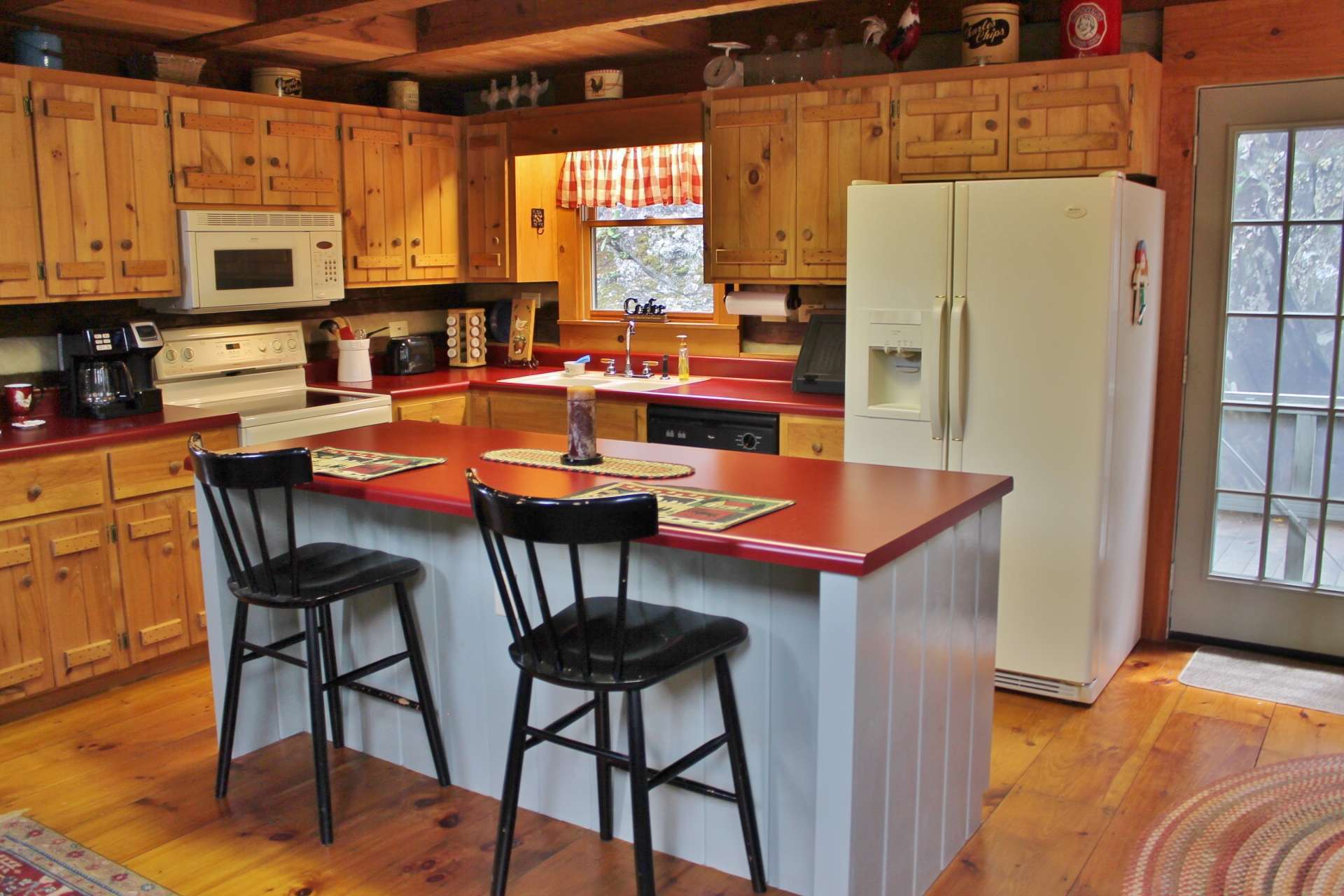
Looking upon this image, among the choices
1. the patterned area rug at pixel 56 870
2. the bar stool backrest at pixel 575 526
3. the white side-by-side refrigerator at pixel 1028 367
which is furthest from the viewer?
the white side-by-side refrigerator at pixel 1028 367

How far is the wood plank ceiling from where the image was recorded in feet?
12.6

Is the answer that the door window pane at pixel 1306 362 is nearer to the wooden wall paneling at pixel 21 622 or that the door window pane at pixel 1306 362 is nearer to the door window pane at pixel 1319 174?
the door window pane at pixel 1319 174

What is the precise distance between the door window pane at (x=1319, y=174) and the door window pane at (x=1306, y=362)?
359 millimetres

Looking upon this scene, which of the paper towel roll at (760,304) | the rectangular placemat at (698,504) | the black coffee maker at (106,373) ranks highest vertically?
the paper towel roll at (760,304)

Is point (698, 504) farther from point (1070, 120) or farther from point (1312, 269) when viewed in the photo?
point (1312, 269)

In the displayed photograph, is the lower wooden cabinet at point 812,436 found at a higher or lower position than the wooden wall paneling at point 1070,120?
lower

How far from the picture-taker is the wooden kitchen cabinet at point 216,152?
4.16 metres

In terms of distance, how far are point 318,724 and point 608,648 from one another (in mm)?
884

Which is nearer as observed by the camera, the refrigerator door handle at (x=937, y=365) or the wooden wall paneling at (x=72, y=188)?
the refrigerator door handle at (x=937, y=365)

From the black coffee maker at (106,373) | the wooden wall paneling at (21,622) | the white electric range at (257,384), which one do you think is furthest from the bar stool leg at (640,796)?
the black coffee maker at (106,373)

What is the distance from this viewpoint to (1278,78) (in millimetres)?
3775

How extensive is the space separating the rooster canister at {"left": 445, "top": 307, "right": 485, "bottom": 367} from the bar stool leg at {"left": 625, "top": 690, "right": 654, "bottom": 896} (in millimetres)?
3445

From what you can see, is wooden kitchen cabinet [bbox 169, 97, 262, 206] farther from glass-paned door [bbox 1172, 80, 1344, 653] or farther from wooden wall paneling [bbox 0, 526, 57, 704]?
glass-paned door [bbox 1172, 80, 1344, 653]

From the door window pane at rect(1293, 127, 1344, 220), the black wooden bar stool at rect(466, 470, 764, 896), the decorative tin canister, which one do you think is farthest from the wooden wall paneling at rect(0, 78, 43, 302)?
the door window pane at rect(1293, 127, 1344, 220)
